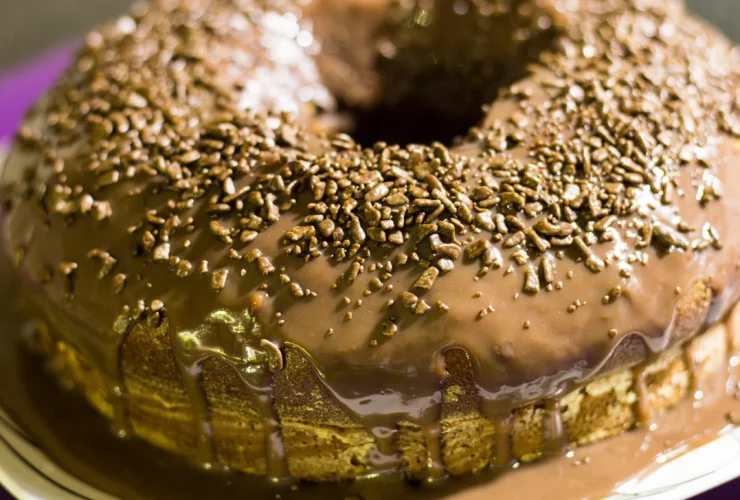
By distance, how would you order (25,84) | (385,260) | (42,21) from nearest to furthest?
(385,260) < (25,84) < (42,21)

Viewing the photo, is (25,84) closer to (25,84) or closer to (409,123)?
(25,84)

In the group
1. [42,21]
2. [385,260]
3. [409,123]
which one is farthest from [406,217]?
[42,21]

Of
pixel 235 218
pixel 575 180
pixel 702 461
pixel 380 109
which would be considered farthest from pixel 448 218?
pixel 380 109

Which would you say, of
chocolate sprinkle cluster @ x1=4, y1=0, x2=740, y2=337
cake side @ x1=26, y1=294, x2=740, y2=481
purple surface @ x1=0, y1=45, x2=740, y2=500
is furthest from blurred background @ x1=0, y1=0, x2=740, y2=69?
cake side @ x1=26, y1=294, x2=740, y2=481

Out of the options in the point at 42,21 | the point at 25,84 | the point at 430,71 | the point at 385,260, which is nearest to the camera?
the point at 385,260

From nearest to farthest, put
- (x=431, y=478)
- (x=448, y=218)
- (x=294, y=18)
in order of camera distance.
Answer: (x=448, y=218) → (x=431, y=478) → (x=294, y=18)

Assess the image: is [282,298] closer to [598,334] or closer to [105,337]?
[105,337]

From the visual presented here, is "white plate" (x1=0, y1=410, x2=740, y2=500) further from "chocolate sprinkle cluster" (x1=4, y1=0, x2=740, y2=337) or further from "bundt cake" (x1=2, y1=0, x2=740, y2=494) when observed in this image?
"chocolate sprinkle cluster" (x1=4, y1=0, x2=740, y2=337)
